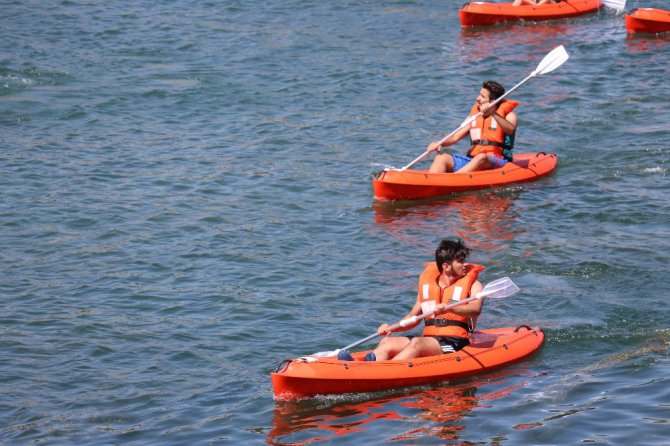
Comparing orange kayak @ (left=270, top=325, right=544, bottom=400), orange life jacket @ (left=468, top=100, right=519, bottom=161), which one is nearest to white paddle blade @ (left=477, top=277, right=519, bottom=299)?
orange kayak @ (left=270, top=325, right=544, bottom=400)

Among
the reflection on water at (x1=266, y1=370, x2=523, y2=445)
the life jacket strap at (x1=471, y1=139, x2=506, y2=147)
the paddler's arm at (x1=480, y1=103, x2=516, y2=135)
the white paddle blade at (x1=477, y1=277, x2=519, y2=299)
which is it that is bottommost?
the reflection on water at (x1=266, y1=370, x2=523, y2=445)

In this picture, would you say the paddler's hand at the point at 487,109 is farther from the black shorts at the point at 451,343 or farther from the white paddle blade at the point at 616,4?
the white paddle blade at the point at 616,4

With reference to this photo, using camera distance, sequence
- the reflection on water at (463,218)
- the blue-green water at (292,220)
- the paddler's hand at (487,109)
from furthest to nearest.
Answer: the paddler's hand at (487,109), the reflection on water at (463,218), the blue-green water at (292,220)

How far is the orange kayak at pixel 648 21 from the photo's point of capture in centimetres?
1747

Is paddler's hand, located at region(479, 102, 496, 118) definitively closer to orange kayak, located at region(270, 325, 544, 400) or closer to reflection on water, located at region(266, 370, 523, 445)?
orange kayak, located at region(270, 325, 544, 400)

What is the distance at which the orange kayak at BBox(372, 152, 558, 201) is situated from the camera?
11906mm

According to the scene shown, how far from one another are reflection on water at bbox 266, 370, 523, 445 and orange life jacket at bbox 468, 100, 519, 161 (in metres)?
4.49

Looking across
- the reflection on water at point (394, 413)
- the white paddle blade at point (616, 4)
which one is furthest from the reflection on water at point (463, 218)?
the white paddle blade at point (616, 4)

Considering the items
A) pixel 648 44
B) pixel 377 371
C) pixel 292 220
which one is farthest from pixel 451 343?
pixel 648 44

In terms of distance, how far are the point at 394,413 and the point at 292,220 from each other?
15.2 ft

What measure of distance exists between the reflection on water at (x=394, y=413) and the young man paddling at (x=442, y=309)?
303 millimetres

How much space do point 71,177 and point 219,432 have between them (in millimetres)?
6462

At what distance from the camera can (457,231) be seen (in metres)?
11.3

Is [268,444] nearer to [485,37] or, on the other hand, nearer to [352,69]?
[352,69]
